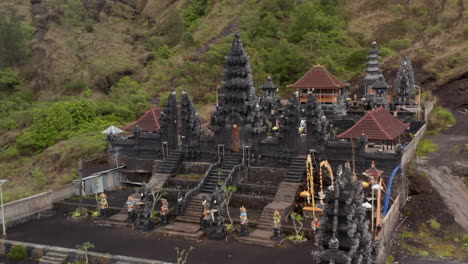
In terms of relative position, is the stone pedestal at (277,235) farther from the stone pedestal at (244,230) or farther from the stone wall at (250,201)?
the stone wall at (250,201)

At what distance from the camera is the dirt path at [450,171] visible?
73.4 ft

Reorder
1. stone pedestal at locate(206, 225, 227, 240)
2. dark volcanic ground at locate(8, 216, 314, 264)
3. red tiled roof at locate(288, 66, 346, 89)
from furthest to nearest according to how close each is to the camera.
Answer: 1. red tiled roof at locate(288, 66, 346, 89)
2. stone pedestal at locate(206, 225, 227, 240)
3. dark volcanic ground at locate(8, 216, 314, 264)

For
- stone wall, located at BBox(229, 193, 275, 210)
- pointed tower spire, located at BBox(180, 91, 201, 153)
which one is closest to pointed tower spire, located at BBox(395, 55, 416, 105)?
pointed tower spire, located at BBox(180, 91, 201, 153)

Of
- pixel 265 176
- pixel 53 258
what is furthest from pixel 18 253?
pixel 265 176

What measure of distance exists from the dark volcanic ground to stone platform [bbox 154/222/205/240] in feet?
1.19

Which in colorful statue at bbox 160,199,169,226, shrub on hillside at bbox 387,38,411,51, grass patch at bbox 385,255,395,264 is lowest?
grass patch at bbox 385,255,395,264

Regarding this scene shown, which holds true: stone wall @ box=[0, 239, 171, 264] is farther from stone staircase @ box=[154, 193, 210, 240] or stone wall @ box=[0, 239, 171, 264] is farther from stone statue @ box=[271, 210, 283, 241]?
stone statue @ box=[271, 210, 283, 241]

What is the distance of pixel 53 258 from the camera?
765 inches

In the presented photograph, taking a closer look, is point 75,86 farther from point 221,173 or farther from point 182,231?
point 182,231

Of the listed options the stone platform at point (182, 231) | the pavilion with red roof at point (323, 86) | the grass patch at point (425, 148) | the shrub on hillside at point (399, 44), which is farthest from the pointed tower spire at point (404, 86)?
the stone platform at point (182, 231)

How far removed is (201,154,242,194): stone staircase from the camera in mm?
25859

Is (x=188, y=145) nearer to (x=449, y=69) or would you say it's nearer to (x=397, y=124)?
(x=397, y=124)

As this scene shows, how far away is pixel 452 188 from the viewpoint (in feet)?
79.9

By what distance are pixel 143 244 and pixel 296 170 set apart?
406 inches
